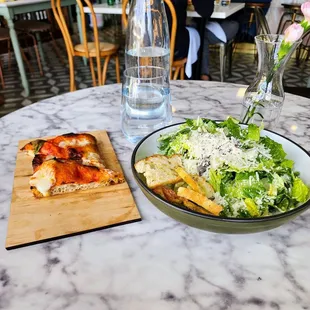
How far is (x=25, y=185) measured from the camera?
2.09ft

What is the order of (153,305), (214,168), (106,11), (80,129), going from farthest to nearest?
(106,11), (80,129), (214,168), (153,305)

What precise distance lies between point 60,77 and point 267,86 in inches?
122

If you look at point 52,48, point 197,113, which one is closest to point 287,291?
point 197,113

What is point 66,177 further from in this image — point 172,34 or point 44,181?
point 172,34

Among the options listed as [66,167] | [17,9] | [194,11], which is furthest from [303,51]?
[66,167]

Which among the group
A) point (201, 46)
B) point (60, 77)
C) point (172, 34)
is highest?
point (172, 34)

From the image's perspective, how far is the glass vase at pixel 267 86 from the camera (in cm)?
73

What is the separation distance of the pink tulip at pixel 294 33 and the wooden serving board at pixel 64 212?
434mm

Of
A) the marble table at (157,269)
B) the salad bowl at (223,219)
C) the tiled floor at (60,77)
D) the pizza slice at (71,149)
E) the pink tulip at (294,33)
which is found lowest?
the tiled floor at (60,77)

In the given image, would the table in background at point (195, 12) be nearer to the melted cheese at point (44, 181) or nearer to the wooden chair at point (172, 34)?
the wooden chair at point (172, 34)

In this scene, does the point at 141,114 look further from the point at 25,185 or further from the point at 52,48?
the point at 52,48

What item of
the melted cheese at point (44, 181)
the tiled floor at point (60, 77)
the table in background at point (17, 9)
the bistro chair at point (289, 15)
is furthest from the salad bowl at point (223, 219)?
the bistro chair at point (289, 15)

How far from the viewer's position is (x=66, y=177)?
2.00 ft

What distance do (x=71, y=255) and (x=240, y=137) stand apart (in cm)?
39
